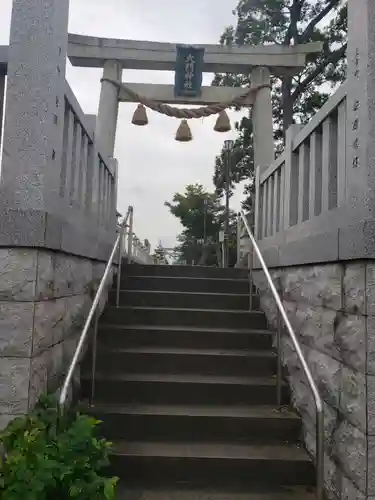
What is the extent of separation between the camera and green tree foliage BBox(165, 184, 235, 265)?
2720 centimetres

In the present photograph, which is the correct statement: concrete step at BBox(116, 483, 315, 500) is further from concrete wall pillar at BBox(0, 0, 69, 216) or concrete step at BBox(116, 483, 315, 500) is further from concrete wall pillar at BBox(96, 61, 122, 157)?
concrete wall pillar at BBox(96, 61, 122, 157)

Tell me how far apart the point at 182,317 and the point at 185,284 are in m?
0.86

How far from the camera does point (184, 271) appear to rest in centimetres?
589

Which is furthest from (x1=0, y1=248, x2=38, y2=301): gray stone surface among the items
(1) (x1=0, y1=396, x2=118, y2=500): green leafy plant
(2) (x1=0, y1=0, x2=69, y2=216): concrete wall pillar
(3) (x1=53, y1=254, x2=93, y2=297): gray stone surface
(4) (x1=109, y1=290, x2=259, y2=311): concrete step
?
(4) (x1=109, y1=290, x2=259, y2=311): concrete step

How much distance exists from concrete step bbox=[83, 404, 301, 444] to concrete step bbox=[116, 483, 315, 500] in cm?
40

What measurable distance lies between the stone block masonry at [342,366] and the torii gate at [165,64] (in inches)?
176

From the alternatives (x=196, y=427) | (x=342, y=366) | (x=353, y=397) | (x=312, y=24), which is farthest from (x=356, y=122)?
(x=312, y=24)

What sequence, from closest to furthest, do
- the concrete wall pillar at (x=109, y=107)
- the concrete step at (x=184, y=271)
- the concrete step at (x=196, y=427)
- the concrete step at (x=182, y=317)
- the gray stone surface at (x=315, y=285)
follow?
the gray stone surface at (x=315, y=285), the concrete step at (x=196, y=427), the concrete step at (x=182, y=317), the concrete step at (x=184, y=271), the concrete wall pillar at (x=109, y=107)

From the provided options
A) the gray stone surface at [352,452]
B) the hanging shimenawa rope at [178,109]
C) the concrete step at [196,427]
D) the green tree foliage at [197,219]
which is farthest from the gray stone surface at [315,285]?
the green tree foliage at [197,219]

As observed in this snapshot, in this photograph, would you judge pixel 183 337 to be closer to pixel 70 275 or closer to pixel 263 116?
pixel 70 275

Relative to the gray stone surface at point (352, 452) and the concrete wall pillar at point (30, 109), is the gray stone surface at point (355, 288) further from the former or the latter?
the concrete wall pillar at point (30, 109)

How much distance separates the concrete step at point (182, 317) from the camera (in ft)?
15.3

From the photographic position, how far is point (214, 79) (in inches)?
609

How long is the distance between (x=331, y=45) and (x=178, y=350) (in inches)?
479
